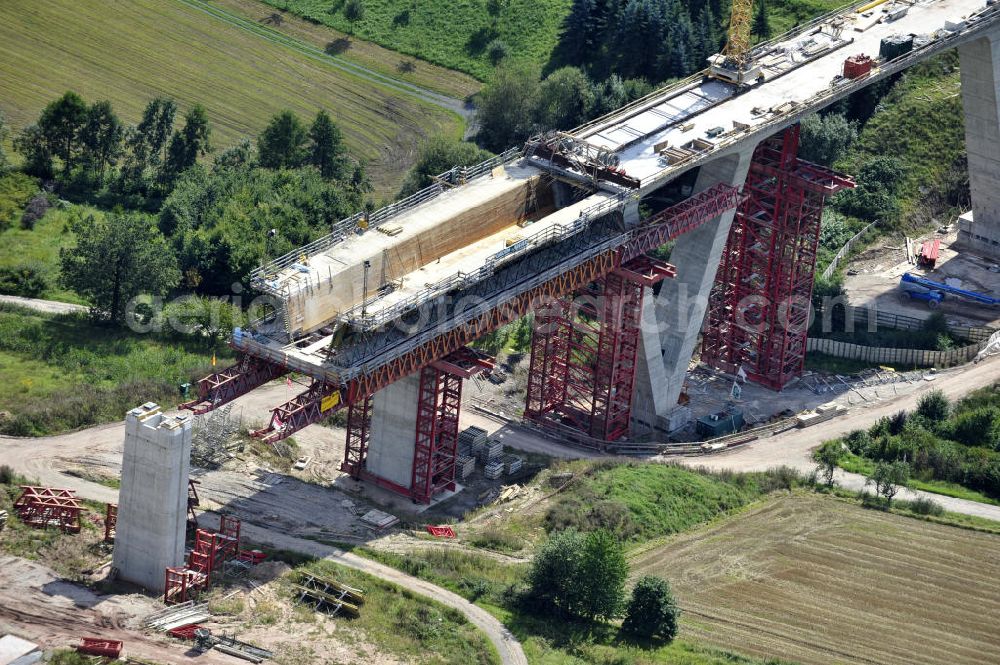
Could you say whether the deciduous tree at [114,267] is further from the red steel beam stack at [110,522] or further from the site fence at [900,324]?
the site fence at [900,324]

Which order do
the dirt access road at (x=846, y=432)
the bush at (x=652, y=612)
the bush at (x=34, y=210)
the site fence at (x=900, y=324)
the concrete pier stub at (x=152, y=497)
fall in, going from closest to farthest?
the concrete pier stub at (x=152, y=497)
the bush at (x=652, y=612)
the dirt access road at (x=846, y=432)
the site fence at (x=900, y=324)
the bush at (x=34, y=210)

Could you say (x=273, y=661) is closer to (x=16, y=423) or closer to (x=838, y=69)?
(x=16, y=423)

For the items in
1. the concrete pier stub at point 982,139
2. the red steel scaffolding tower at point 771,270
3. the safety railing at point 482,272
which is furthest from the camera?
the concrete pier stub at point 982,139

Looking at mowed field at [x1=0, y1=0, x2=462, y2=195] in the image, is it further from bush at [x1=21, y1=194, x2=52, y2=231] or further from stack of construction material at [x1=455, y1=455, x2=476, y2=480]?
stack of construction material at [x1=455, y1=455, x2=476, y2=480]

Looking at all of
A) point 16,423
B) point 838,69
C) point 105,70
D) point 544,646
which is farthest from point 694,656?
point 105,70

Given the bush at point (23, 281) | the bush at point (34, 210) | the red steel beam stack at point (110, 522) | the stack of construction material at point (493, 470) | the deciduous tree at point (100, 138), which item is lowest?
the red steel beam stack at point (110, 522)

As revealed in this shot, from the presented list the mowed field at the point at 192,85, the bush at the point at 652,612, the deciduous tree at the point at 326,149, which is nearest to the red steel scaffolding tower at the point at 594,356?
the bush at the point at 652,612

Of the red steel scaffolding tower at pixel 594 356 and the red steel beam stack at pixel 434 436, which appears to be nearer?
the red steel beam stack at pixel 434 436
